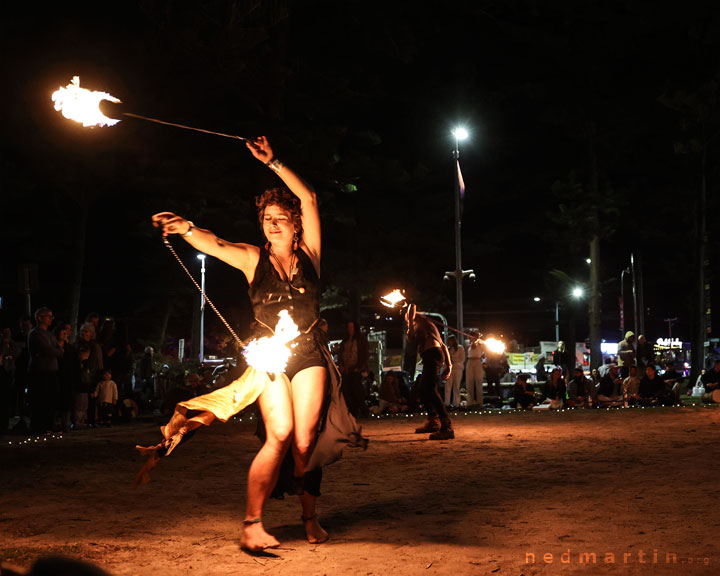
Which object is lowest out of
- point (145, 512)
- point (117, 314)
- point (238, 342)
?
point (145, 512)

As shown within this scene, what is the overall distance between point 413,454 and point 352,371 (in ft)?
20.3

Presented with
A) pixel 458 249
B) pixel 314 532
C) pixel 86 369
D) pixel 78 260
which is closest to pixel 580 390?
pixel 458 249

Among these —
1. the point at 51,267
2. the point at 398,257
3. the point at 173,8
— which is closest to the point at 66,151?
the point at 173,8

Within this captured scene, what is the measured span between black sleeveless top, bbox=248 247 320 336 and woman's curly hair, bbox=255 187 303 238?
231mm

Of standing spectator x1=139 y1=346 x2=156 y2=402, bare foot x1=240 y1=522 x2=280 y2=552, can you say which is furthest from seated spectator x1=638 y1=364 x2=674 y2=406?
bare foot x1=240 y1=522 x2=280 y2=552

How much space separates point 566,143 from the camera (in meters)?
43.9

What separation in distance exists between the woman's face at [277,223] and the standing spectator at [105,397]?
11333 mm

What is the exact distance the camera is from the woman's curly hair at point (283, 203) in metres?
5.61

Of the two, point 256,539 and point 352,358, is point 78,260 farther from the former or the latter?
point 256,539

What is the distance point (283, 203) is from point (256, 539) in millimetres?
1965

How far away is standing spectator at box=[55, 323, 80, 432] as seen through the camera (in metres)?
14.3

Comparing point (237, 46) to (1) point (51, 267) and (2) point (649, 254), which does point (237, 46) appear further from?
(2) point (649, 254)

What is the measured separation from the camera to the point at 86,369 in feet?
51.0

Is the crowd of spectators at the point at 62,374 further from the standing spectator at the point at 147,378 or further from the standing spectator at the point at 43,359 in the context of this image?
the standing spectator at the point at 147,378
